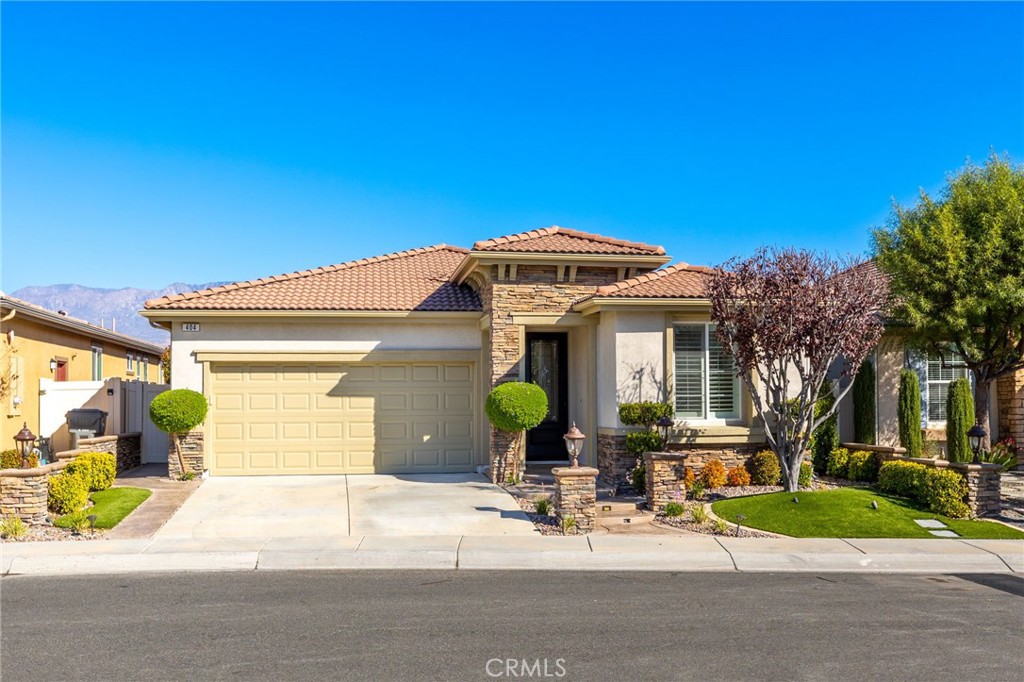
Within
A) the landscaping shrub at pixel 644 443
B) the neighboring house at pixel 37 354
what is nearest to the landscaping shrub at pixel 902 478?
the landscaping shrub at pixel 644 443

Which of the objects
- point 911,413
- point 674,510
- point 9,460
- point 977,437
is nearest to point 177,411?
point 9,460

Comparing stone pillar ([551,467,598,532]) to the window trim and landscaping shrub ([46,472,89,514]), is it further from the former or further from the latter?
landscaping shrub ([46,472,89,514])

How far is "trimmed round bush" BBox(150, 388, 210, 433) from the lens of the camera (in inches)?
651

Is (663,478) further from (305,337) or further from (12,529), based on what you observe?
(12,529)

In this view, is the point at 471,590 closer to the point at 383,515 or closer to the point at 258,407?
the point at 383,515

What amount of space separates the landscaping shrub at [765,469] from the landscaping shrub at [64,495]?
11.8 meters

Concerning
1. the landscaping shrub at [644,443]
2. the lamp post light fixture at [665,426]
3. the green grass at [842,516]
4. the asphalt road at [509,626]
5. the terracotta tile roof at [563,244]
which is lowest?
the asphalt road at [509,626]

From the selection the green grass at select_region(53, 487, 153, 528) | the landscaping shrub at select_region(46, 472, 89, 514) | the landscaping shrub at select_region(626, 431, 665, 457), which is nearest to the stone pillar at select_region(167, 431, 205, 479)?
the green grass at select_region(53, 487, 153, 528)

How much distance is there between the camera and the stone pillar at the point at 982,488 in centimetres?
1355

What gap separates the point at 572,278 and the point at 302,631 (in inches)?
432

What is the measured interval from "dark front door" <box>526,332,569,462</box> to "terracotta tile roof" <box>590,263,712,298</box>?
7.23ft

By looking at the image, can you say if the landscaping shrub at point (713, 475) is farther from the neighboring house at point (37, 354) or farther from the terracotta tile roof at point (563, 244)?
the neighboring house at point (37, 354)

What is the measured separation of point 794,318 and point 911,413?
554 centimetres

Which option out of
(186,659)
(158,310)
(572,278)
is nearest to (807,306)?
(572,278)
